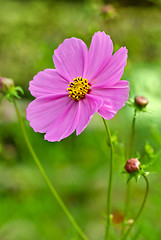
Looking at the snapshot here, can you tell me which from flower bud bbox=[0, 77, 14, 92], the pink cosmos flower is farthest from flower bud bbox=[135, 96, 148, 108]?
flower bud bbox=[0, 77, 14, 92]

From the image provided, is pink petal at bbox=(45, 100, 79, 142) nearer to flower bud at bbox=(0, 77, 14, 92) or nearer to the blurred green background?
flower bud at bbox=(0, 77, 14, 92)

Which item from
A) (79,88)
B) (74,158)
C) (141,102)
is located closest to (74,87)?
(79,88)

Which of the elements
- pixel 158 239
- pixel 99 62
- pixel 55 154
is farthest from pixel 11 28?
pixel 99 62

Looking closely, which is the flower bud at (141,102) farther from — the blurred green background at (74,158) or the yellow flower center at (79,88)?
the blurred green background at (74,158)

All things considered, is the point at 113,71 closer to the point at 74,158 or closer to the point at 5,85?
the point at 5,85

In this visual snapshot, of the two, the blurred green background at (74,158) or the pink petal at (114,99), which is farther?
the blurred green background at (74,158)

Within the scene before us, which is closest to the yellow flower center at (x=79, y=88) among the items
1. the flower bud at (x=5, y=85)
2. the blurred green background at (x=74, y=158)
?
the flower bud at (x=5, y=85)
